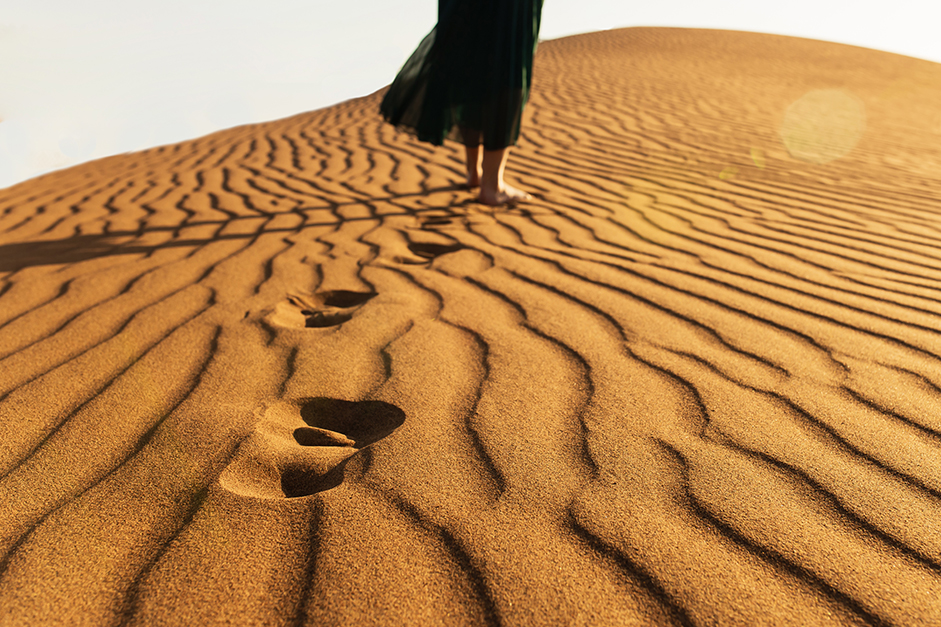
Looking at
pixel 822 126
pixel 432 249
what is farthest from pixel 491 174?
pixel 822 126

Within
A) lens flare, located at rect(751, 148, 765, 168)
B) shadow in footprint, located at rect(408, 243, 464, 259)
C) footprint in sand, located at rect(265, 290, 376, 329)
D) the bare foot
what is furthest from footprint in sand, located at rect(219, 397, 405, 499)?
lens flare, located at rect(751, 148, 765, 168)

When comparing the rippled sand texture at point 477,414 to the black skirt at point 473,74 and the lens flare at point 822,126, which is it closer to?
the black skirt at point 473,74

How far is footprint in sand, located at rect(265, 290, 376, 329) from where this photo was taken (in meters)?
1.92

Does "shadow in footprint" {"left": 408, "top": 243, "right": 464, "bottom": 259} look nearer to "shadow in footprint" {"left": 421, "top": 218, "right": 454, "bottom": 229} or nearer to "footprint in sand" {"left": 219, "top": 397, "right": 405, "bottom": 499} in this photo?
"shadow in footprint" {"left": 421, "top": 218, "right": 454, "bottom": 229}

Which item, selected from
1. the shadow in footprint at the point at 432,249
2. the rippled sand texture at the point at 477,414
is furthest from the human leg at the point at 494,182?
the shadow in footprint at the point at 432,249

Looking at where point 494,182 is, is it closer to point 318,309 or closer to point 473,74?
Answer: point 473,74

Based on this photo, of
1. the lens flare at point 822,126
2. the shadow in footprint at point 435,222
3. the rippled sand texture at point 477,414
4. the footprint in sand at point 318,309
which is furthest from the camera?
the lens flare at point 822,126

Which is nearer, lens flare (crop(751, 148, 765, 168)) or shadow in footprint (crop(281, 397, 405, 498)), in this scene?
shadow in footprint (crop(281, 397, 405, 498))

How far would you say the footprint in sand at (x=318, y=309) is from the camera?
6.31 ft

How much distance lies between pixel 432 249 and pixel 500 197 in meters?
0.87

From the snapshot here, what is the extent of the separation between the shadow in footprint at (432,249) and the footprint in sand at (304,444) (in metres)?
1.21

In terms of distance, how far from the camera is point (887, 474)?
3.67 ft

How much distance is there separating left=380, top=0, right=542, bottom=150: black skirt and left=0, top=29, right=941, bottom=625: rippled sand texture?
0.50 meters

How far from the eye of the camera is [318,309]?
2.07 meters
